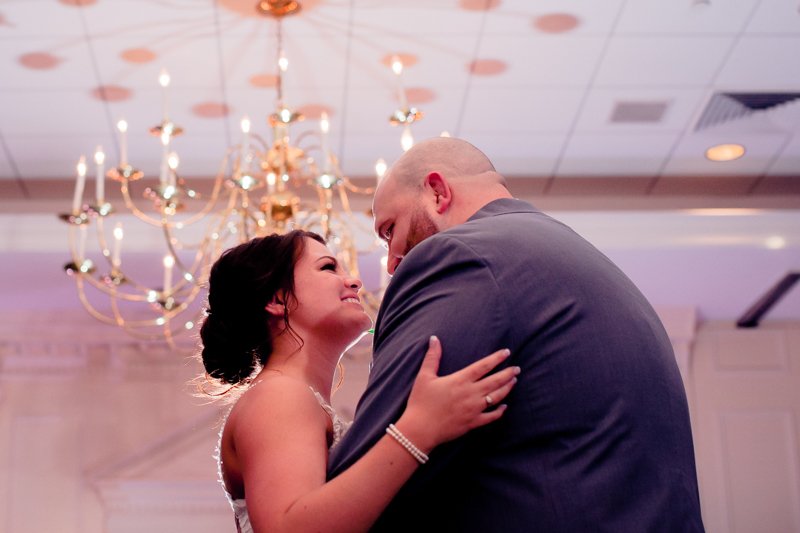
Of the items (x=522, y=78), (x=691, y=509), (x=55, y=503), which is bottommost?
(x=55, y=503)

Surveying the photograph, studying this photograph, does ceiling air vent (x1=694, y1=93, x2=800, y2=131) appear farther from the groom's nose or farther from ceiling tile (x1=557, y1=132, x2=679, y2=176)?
the groom's nose

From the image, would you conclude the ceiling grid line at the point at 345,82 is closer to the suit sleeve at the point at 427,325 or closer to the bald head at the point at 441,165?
the bald head at the point at 441,165

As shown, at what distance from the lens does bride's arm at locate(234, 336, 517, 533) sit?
5.31ft

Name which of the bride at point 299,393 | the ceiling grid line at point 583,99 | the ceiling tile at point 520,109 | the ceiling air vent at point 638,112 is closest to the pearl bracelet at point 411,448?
the bride at point 299,393

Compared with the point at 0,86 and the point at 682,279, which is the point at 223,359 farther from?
the point at 682,279

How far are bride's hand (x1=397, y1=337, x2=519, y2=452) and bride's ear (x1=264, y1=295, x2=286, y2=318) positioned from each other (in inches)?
30.2

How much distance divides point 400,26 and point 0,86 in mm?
2104

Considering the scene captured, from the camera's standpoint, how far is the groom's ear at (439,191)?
6.95 feet

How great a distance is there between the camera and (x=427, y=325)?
65.4 inches

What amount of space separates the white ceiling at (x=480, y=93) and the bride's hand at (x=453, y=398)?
3.37 metres

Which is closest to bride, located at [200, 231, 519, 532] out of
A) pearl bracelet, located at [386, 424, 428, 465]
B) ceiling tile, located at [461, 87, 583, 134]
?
pearl bracelet, located at [386, 424, 428, 465]

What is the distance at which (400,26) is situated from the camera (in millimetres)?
4898

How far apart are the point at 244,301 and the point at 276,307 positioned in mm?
76

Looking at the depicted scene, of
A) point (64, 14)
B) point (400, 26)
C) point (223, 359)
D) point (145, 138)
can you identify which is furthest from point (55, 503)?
point (223, 359)
